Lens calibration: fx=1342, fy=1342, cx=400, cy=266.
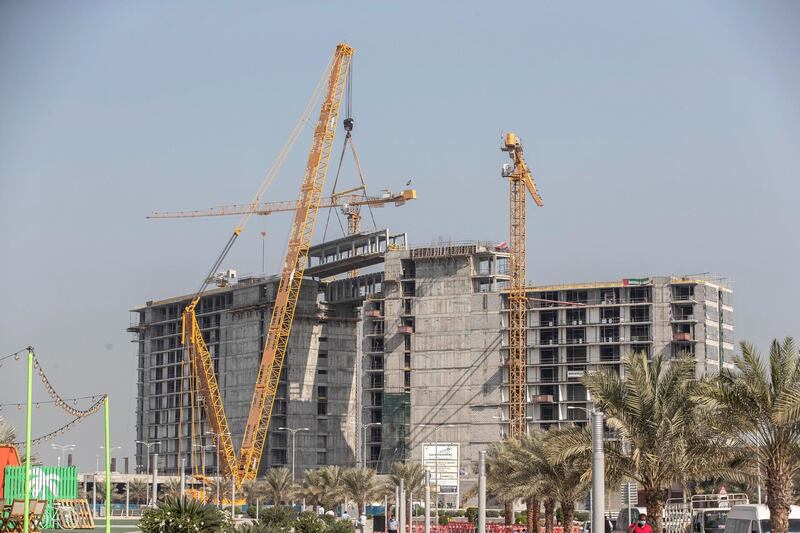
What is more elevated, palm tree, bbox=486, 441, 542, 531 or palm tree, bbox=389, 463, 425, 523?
palm tree, bbox=486, 441, 542, 531

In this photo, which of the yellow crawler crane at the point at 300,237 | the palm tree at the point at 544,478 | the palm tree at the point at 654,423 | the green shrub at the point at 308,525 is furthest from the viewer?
the yellow crawler crane at the point at 300,237

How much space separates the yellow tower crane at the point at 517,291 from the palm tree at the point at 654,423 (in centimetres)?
13238

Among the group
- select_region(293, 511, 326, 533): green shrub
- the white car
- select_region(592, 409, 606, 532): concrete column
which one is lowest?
select_region(293, 511, 326, 533): green shrub

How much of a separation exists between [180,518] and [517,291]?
145 metres

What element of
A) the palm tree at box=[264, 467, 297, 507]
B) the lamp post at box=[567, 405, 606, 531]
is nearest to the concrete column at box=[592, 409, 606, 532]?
the lamp post at box=[567, 405, 606, 531]

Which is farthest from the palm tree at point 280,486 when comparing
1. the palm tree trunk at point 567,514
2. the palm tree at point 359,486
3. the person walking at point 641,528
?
the person walking at point 641,528

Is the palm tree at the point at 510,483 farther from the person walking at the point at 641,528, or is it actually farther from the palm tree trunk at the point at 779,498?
the person walking at the point at 641,528

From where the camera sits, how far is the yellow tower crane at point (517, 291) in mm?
183375

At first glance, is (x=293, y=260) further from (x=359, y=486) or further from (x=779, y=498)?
(x=779, y=498)

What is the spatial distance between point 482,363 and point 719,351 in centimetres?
Answer: 3248

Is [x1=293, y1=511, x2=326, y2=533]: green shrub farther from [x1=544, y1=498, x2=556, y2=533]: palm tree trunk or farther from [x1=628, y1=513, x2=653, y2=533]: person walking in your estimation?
[x1=628, y1=513, x2=653, y2=533]: person walking

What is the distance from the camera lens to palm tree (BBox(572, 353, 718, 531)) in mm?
48438

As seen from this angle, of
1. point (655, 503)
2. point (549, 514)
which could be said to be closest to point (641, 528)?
point (655, 503)

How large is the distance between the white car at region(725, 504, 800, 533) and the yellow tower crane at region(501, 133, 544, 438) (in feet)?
434
